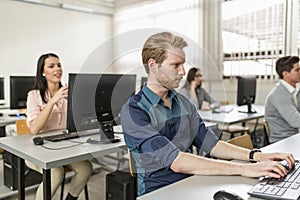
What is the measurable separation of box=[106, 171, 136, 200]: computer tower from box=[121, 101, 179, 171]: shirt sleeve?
0.22 meters

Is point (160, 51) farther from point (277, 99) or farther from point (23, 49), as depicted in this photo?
point (23, 49)

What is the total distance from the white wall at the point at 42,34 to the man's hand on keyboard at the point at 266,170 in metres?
3.67

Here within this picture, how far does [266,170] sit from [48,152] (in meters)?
1.10

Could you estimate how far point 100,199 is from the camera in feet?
8.07

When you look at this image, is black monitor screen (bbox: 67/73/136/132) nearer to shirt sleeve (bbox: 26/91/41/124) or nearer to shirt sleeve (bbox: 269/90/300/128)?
shirt sleeve (bbox: 26/91/41/124)

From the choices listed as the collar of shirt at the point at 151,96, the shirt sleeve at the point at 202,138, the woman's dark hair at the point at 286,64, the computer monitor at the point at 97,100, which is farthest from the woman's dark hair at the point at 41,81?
the woman's dark hair at the point at 286,64

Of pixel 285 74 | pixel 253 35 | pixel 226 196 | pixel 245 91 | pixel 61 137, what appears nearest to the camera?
pixel 226 196

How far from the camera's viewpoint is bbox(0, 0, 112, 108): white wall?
15.8 feet

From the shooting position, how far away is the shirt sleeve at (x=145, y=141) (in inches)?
46.4

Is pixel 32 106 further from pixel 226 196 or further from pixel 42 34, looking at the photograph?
pixel 42 34

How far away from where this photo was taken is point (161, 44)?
4.26 feet

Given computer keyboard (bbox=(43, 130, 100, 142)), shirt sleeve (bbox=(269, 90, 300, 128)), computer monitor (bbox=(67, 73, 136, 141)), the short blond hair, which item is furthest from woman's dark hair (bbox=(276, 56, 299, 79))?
computer keyboard (bbox=(43, 130, 100, 142))

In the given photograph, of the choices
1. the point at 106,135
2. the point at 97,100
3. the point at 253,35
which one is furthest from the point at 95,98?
the point at 253,35

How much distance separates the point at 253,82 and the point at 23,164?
8.70ft
